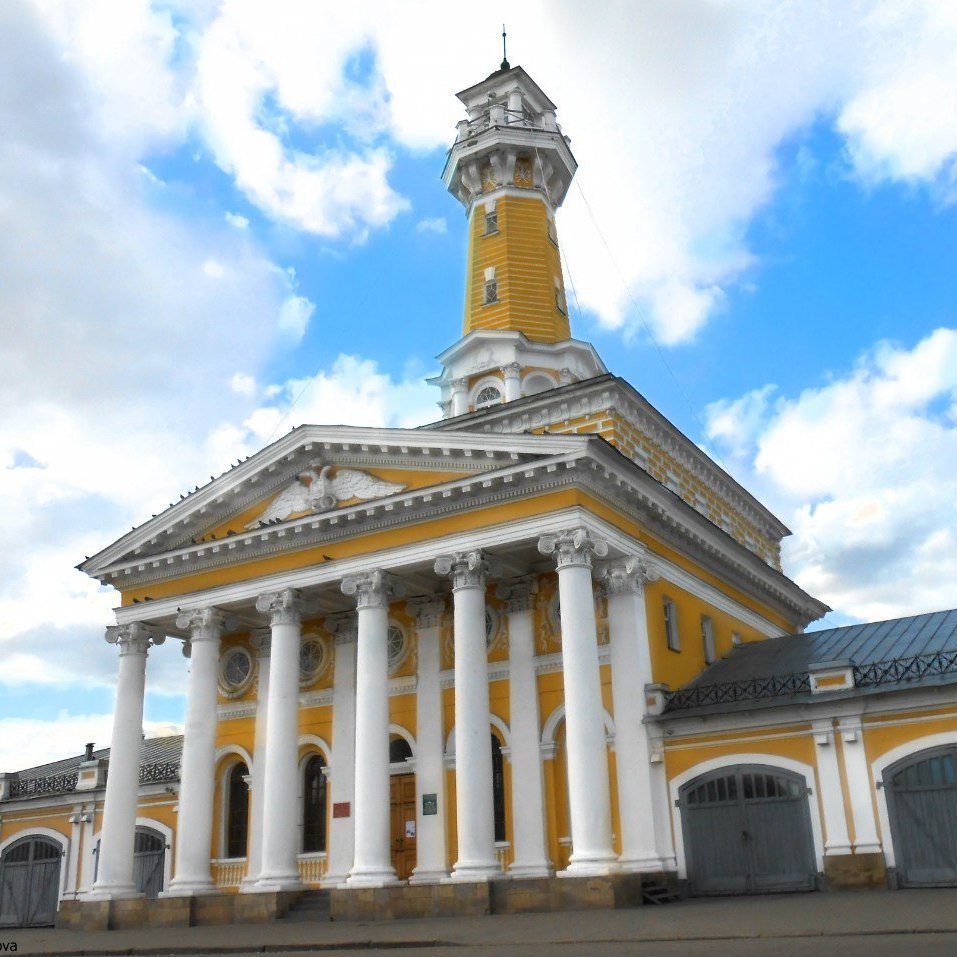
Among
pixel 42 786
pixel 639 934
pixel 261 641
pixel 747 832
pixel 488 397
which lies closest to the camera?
pixel 639 934

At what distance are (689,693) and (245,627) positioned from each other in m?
12.0

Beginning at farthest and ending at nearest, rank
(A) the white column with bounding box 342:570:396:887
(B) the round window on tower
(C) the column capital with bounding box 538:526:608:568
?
(B) the round window on tower → (A) the white column with bounding box 342:570:396:887 → (C) the column capital with bounding box 538:526:608:568

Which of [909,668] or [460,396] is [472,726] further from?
[460,396]

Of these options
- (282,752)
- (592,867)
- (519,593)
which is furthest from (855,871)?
(282,752)

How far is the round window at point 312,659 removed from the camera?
27281 millimetres

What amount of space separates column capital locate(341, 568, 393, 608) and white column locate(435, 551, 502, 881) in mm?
1468

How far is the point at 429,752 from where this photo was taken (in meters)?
24.8

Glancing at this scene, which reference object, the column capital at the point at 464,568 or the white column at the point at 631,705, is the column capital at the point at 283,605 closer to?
the column capital at the point at 464,568

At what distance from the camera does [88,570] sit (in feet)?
90.8

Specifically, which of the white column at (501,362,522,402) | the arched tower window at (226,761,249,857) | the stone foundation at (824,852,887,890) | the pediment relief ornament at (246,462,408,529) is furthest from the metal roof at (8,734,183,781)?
the stone foundation at (824,852,887,890)

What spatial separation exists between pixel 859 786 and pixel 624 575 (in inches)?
240

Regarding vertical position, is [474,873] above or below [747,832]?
below

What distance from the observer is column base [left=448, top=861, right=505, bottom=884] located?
20.5 metres

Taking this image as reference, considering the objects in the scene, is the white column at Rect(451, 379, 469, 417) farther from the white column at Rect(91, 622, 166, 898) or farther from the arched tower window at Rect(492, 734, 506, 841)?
the arched tower window at Rect(492, 734, 506, 841)
